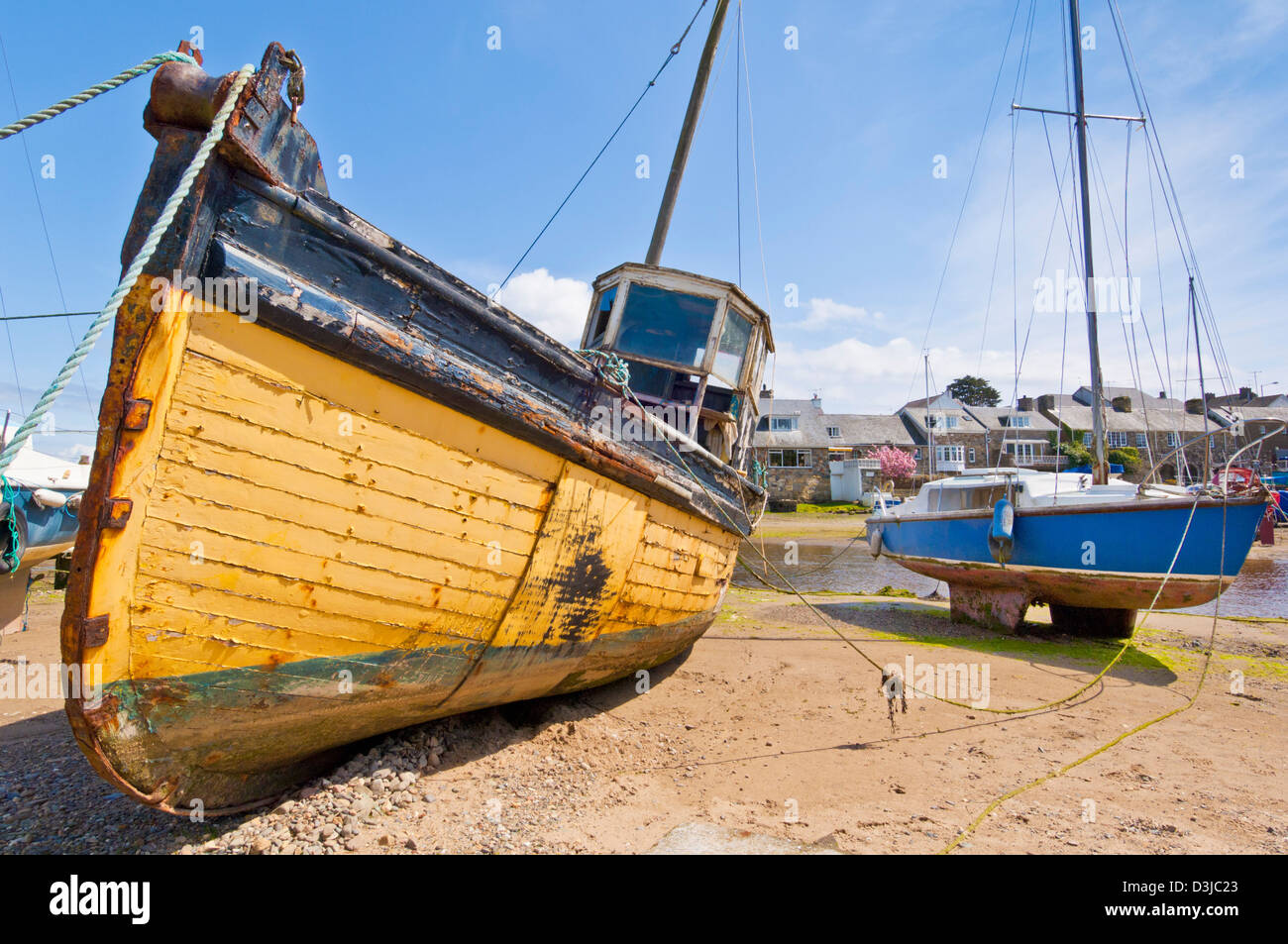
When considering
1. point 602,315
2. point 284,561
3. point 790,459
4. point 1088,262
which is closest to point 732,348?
point 602,315

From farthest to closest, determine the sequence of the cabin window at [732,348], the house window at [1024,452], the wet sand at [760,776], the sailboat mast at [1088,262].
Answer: the house window at [1024,452] < the sailboat mast at [1088,262] < the cabin window at [732,348] < the wet sand at [760,776]

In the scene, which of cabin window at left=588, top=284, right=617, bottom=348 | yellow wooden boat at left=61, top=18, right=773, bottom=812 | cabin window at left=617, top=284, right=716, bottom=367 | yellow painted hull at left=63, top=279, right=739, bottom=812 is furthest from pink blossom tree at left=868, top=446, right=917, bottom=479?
yellow painted hull at left=63, top=279, right=739, bottom=812

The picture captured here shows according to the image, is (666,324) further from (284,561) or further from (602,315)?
(284,561)

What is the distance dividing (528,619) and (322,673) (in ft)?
3.73

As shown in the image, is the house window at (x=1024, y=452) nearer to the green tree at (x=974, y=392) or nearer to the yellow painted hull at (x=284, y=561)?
the green tree at (x=974, y=392)

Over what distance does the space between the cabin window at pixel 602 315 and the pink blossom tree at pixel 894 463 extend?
39358 millimetres

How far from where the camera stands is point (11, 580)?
8336 millimetres

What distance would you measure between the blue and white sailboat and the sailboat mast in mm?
70

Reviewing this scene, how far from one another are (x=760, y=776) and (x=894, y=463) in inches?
1689

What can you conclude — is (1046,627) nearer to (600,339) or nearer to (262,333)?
(600,339)

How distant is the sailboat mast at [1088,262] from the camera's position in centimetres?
1128

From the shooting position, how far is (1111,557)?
8.06m

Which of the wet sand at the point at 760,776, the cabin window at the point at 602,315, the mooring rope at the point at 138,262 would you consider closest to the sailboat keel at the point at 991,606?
the wet sand at the point at 760,776
